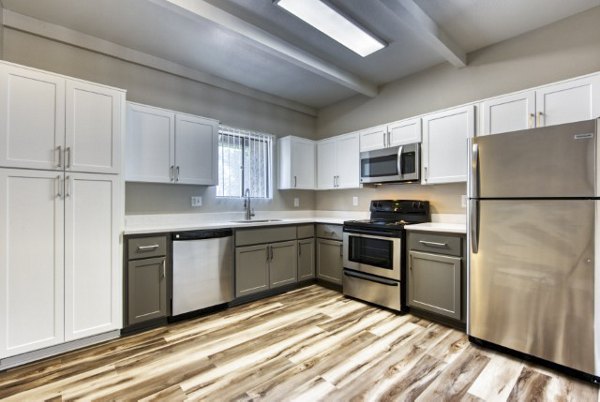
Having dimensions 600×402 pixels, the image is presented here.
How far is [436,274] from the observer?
8.94 feet

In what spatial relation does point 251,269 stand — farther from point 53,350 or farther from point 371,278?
point 53,350

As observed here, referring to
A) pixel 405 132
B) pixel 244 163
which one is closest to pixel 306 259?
pixel 244 163

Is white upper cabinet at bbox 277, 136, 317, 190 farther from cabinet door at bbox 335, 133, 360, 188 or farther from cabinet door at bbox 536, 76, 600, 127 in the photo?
cabinet door at bbox 536, 76, 600, 127

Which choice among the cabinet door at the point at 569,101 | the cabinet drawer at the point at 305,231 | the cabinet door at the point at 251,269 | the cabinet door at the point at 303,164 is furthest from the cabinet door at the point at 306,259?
the cabinet door at the point at 569,101

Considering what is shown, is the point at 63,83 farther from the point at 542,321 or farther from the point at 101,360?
the point at 542,321

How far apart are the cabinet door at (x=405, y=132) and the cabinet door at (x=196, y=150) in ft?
6.96

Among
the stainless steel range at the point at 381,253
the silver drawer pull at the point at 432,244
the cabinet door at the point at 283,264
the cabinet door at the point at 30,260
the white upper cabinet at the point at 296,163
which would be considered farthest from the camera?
the white upper cabinet at the point at 296,163

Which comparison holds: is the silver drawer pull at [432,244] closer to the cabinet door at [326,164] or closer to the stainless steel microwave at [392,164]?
the stainless steel microwave at [392,164]

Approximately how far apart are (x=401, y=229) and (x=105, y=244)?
8.96ft

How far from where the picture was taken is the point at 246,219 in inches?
155

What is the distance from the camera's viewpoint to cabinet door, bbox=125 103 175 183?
2803mm

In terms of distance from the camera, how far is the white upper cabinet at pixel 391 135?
3252 mm

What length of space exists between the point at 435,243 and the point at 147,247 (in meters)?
2.68

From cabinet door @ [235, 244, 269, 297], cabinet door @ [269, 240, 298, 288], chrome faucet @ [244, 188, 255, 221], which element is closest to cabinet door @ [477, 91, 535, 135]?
cabinet door @ [269, 240, 298, 288]
